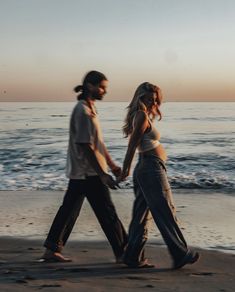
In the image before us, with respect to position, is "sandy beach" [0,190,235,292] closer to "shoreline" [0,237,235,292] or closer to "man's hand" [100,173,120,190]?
"shoreline" [0,237,235,292]

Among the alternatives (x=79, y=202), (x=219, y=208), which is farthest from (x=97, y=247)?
(x=219, y=208)

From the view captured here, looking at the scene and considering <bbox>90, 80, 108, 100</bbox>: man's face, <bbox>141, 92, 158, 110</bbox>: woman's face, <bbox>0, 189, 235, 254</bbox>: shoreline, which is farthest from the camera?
<bbox>0, 189, 235, 254</bbox>: shoreline

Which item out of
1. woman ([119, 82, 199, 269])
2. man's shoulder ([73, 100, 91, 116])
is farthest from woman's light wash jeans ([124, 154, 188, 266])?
man's shoulder ([73, 100, 91, 116])

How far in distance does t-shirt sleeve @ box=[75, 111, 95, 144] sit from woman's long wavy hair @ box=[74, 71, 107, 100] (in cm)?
21

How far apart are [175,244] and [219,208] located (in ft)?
13.4

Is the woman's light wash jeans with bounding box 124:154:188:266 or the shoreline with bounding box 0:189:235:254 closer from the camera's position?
the woman's light wash jeans with bounding box 124:154:188:266

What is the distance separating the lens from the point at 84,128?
495 cm

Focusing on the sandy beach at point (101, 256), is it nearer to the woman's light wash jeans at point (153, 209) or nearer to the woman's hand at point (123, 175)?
the woman's light wash jeans at point (153, 209)

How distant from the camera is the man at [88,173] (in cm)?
496

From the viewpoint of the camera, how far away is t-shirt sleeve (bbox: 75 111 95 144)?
495 cm

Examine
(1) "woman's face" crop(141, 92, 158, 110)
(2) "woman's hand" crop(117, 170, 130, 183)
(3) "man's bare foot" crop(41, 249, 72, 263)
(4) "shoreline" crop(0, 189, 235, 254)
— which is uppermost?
(1) "woman's face" crop(141, 92, 158, 110)

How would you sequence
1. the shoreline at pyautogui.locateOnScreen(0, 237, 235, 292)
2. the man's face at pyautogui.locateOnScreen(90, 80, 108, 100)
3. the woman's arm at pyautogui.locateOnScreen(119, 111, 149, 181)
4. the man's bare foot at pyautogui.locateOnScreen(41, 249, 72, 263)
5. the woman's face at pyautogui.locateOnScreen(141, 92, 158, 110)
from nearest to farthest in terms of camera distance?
the shoreline at pyautogui.locateOnScreen(0, 237, 235, 292) → the woman's arm at pyautogui.locateOnScreen(119, 111, 149, 181) → the woman's face at pyautogui.locateOnScreen(141, 92, 158, 110) → the man's face at pyautogui.locateOnScreen(90, 80, 108, 100) → the man's bare foot at pyautogui.locateOnScreen(41, 249, 72, 263)

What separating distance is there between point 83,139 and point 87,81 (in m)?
0.50

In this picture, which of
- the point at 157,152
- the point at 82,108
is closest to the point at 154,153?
the point at 157,152
